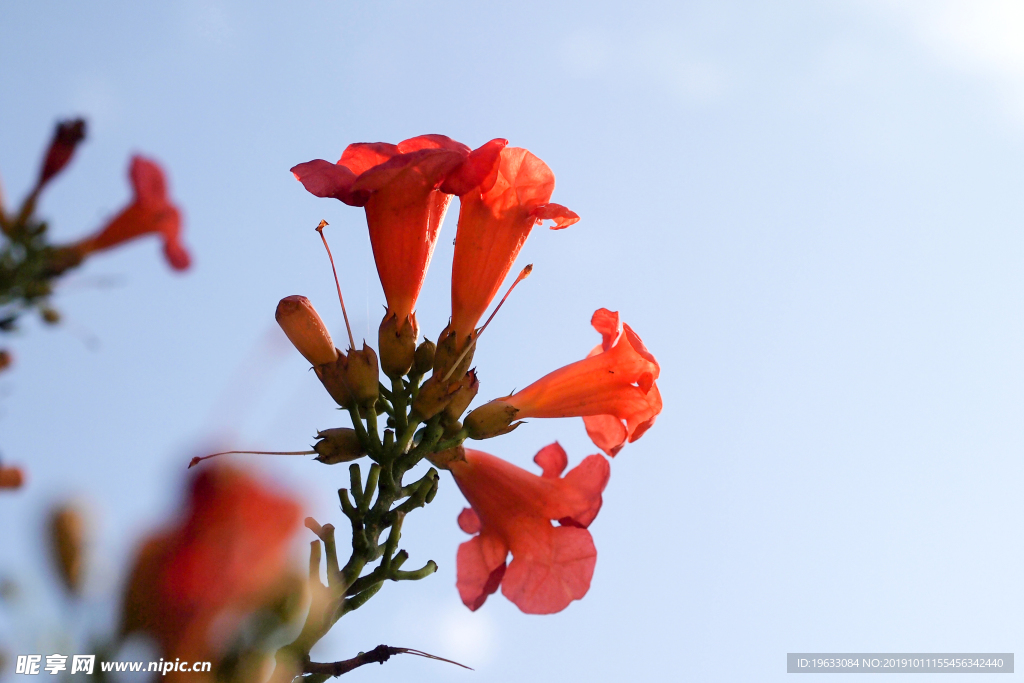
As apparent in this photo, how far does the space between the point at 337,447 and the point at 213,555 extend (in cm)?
215

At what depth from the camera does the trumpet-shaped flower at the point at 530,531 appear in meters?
3.65

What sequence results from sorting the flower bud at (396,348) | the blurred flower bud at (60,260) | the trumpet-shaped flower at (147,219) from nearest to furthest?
the blurred flower bud at (60,260), the trumpet-shaped flower at (147,219), the flower bud at (396,348)

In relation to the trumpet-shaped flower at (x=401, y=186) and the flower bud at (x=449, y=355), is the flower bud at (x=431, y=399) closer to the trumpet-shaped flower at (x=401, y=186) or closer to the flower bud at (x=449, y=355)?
the flower bud at (x=449, y=355)

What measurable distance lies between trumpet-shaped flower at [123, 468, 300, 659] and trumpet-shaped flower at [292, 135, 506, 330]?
234cm

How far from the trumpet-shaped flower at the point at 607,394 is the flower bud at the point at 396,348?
0.53 m

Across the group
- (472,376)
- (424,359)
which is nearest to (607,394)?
(472,376)

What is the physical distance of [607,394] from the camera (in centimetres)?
403

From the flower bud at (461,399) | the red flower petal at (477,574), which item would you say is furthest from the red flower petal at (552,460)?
the flower bud at (461,399)

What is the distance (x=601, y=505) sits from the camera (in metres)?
3.70

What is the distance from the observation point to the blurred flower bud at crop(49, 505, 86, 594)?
1.43m

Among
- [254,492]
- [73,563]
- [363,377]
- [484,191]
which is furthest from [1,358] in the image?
[484,191]

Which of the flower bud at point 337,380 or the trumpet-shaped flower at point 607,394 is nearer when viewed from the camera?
the flower bud at point 337,380

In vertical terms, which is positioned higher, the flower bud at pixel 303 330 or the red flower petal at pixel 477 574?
the flower bud at pixel 303 330

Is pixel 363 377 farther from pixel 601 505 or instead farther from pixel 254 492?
pixel 254 492
